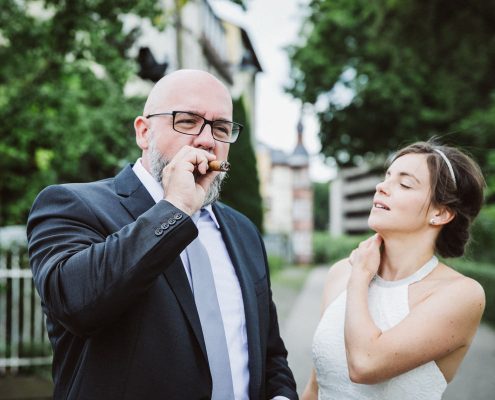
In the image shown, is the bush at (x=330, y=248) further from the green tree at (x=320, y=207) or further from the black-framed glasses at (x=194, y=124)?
the green tree at (x=320, y=207)

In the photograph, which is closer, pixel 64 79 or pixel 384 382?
pixel 384 382

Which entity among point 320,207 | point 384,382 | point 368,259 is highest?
point 368,259

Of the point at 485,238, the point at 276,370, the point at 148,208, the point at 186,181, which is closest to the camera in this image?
the point at 186,181

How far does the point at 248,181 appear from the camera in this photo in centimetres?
1914

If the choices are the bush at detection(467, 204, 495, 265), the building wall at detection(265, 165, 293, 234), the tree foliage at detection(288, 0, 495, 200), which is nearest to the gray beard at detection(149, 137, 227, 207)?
the tree foliage at detection(288, 0, 495, 200)

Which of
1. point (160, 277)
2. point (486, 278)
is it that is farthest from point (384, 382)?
point (486, 278)

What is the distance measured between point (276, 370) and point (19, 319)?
5.93 metres

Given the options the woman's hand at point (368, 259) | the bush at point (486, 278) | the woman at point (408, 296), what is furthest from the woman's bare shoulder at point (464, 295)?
the bush at point (486, 278)

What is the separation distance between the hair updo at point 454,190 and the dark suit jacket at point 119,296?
3.40 feet

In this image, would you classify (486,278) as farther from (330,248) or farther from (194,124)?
(330,248)

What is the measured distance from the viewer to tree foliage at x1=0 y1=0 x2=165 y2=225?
21.5 feet

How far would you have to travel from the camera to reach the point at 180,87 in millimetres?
2135

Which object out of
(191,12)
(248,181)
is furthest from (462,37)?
(191,12)

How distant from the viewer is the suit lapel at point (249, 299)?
2166 mm
